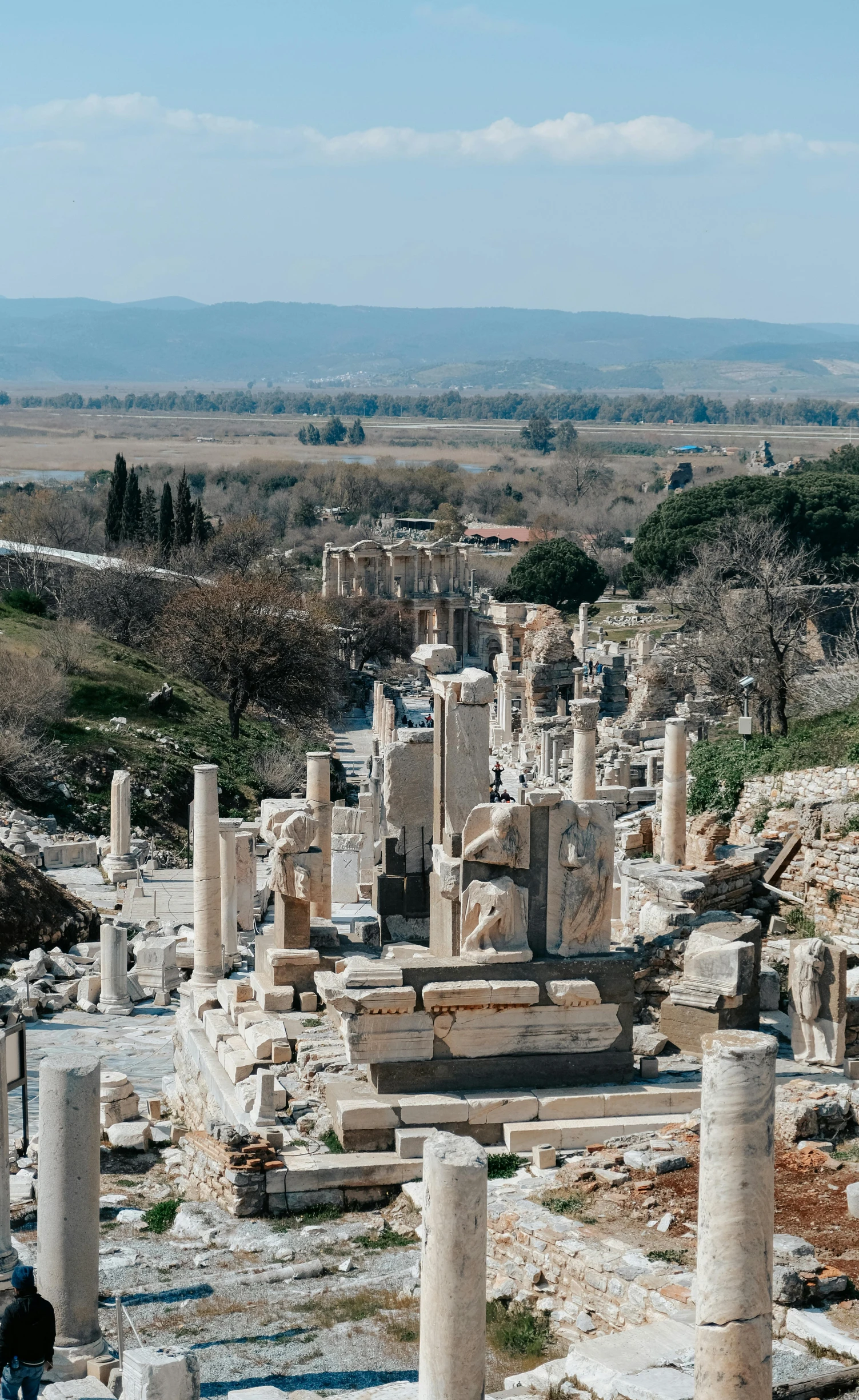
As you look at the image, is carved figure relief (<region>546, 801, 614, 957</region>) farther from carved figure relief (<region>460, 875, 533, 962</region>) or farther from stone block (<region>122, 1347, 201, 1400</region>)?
stone block (<region>122, 1347, 201, 1400</region>)

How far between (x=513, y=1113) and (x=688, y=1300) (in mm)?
3900

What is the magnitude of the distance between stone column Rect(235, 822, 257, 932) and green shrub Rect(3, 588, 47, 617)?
24726 mm

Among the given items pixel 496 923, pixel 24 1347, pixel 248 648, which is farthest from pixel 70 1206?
pixel 248 648

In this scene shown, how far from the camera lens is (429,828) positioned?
16.2 metres

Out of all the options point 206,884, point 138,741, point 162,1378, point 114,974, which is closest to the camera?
point 162,1378

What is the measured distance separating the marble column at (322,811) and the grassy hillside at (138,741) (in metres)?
15.2

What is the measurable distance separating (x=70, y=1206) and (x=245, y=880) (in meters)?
12.5

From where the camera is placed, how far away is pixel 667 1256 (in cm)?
1005

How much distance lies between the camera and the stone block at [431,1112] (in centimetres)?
1280

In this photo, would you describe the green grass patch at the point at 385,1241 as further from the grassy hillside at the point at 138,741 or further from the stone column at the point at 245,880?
the grassy hillside at the point at 138,741

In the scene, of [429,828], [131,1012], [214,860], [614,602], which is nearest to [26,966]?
[131,1012]

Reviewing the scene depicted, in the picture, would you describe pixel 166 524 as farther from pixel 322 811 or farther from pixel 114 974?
pixel 322 811

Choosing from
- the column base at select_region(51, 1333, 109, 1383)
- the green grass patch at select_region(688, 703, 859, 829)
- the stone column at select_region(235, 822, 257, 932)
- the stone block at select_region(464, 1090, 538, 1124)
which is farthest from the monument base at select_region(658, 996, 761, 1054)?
the green grass patch at select_region(688, 703, 859, 829)

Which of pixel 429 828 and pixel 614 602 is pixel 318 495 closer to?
pixel 614 602
